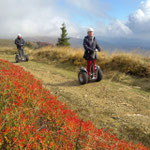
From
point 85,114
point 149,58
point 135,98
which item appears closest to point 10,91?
point 85,114

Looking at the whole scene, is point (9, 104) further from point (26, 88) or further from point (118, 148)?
point (118, 148)

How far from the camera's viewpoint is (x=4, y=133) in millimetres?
Result: 2041

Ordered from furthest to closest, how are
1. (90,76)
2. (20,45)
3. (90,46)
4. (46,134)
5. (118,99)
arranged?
(20,45)
(90,76)
(90,46)
(118,99)
(46,134)

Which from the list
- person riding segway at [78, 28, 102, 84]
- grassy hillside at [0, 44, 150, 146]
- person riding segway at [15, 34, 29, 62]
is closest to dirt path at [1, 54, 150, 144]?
grassy hillside at [0, 44, 150, 146]

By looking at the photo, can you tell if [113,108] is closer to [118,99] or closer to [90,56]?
[118,99]

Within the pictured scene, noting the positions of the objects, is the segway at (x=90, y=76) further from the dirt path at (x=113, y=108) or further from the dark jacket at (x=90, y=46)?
the dark jacket at (x=90, y=46)

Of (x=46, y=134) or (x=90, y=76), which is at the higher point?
(x=90, y=76)

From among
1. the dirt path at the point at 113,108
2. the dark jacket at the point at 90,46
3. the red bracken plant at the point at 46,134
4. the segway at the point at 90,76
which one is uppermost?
the dark jacket at the point at 90,46

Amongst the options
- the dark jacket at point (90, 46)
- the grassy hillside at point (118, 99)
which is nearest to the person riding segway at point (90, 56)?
the dark jacket at point (90, 46)

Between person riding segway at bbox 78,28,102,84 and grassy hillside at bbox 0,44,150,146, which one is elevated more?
person riding segway at bbox 78,28,102,84

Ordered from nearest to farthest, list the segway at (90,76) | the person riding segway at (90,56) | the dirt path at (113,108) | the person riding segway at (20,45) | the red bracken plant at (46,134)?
the red bracken plant at (46,134), the dirt path at (113,108), the person riding segway at (90,56), the segway at (90,76), the person riding segway at (20,45)

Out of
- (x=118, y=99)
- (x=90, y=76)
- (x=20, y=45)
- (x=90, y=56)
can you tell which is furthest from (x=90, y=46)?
(x=20, y=45)

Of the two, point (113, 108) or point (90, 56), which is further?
point (90, 56)

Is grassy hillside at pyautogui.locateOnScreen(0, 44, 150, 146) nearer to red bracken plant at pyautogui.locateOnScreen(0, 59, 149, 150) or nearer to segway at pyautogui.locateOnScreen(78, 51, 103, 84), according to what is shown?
segway at pyautogui.locateOnScreen(78, 51, 103, 84)
